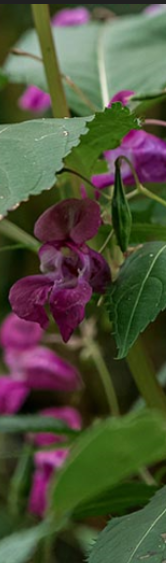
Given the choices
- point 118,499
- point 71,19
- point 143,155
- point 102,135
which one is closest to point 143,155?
point 143,155

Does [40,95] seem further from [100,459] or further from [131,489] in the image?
[100,459]

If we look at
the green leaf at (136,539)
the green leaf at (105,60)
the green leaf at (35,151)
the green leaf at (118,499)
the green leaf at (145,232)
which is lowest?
the green leaf at (118,499)

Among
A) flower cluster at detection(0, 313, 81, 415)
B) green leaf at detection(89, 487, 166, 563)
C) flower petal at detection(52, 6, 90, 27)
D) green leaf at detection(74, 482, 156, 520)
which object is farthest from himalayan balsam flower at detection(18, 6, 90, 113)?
green leaf at detection(89, 487, 166, 563)

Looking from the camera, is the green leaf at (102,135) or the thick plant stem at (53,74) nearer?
the green leaf at (102,135)

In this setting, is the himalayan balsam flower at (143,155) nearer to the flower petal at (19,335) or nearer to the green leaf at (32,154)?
the green leaf at (32,154)

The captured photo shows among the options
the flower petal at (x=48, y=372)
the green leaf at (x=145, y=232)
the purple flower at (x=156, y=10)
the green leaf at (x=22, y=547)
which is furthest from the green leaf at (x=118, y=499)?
the purple flower at (x=156, y=10)

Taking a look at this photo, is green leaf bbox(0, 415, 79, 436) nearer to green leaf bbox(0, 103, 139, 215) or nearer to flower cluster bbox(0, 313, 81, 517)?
flower cluster bbox(0, 313, 81, 517)

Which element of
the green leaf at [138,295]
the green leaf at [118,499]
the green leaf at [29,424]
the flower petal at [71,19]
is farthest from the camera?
the flower petal at [71,19]
